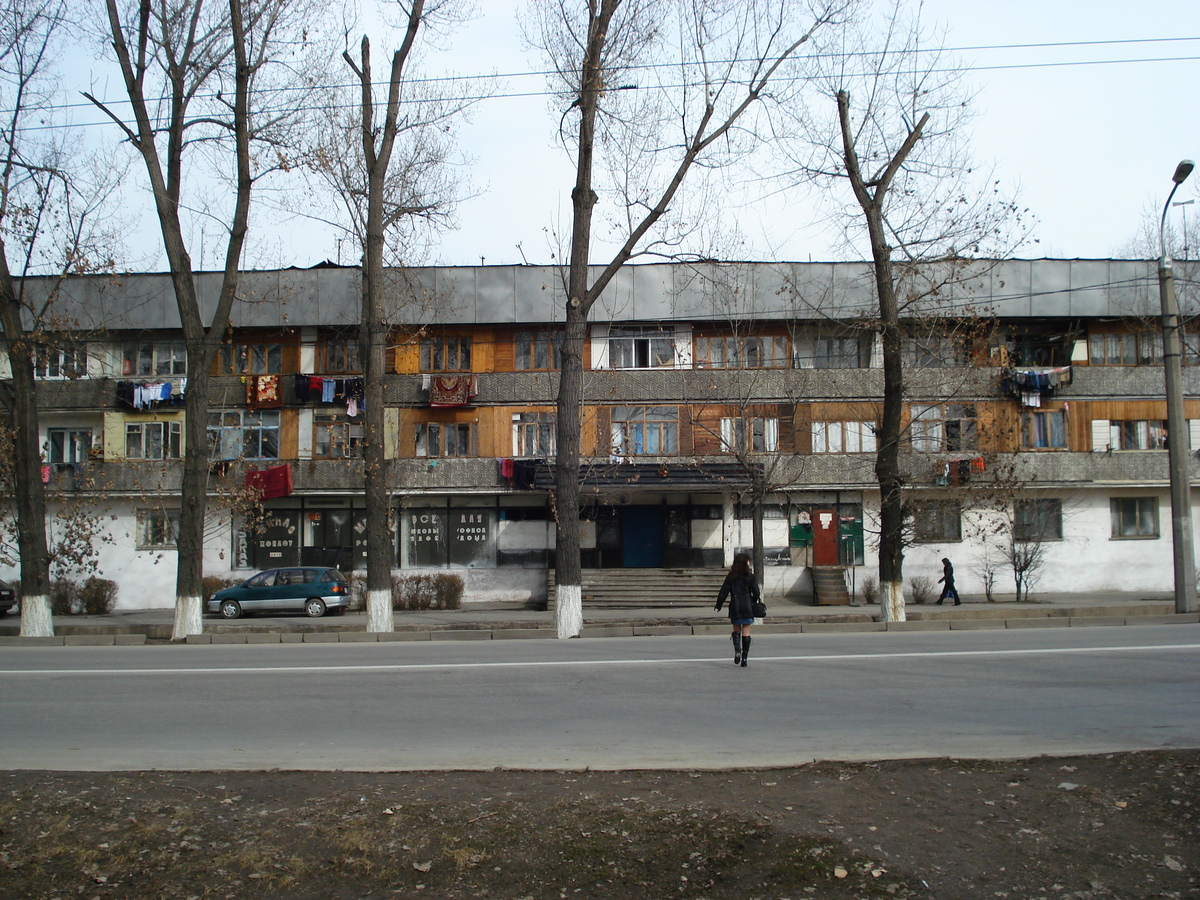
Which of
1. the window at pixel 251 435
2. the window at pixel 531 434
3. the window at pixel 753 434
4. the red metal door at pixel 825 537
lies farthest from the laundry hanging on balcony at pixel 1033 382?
the window at pixel 251 435

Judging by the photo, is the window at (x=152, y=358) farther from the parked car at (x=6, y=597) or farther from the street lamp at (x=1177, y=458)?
the street lamp at (x=1177, y=458)

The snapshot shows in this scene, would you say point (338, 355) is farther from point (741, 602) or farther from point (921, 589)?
point (741, 602)

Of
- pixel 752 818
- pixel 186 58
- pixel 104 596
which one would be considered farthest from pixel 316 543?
pixel 752 818

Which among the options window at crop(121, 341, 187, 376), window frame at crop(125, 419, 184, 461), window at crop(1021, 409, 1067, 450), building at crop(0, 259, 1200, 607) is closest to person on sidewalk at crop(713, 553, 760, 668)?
building at crop(0, 259, 1200, 607)

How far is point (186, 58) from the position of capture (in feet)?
62.8

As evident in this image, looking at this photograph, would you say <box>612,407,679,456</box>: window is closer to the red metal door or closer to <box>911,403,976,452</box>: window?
the red metal door

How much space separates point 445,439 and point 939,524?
55.7 ft

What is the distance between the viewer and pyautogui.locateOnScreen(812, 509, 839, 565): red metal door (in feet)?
104

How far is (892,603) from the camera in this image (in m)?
19.4

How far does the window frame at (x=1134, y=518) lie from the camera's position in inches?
1260

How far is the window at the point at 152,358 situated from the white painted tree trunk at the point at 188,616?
1685cm

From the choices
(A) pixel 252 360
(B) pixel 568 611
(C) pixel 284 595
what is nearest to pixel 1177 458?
(B) pixel 568 611

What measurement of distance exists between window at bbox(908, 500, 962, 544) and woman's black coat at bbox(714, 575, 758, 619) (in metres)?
20.7

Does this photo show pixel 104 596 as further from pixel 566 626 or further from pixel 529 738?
pixel 529 738
